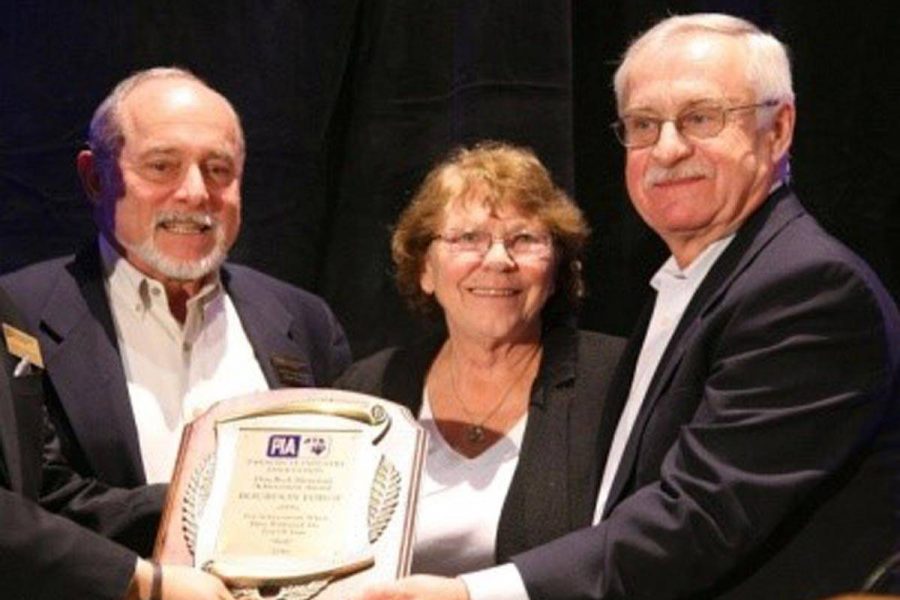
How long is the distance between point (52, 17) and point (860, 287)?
7.51 ft

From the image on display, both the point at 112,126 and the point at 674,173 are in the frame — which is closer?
the point at 674,173

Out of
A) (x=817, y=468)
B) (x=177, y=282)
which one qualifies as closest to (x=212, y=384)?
(x=177, y=282)

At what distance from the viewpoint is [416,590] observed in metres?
2.66

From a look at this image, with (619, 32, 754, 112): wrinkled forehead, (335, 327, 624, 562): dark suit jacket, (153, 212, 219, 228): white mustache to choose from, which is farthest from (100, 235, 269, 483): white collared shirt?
(619, 32, 754, 112): wrinkled forehead

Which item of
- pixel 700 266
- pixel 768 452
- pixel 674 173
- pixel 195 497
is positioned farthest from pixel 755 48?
pixel 195 497

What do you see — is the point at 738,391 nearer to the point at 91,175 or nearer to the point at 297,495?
the point at 297,495

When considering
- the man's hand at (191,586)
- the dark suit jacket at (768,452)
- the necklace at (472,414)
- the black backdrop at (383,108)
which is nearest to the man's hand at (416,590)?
the dark suit jacket at (768,452)

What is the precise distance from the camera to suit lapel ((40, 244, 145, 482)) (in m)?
3.18

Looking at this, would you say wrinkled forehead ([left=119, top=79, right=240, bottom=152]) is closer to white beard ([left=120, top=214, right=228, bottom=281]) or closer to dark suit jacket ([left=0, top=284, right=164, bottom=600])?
white beard ([left=120, top=214, right=228, bottom=281])

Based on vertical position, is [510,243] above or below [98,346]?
above

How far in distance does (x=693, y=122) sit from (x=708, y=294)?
30 centimetres

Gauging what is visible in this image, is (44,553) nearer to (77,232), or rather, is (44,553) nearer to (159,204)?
(159,204)

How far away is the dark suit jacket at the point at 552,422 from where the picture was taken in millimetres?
3049

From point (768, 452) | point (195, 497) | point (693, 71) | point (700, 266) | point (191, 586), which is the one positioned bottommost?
point (191, 586)
